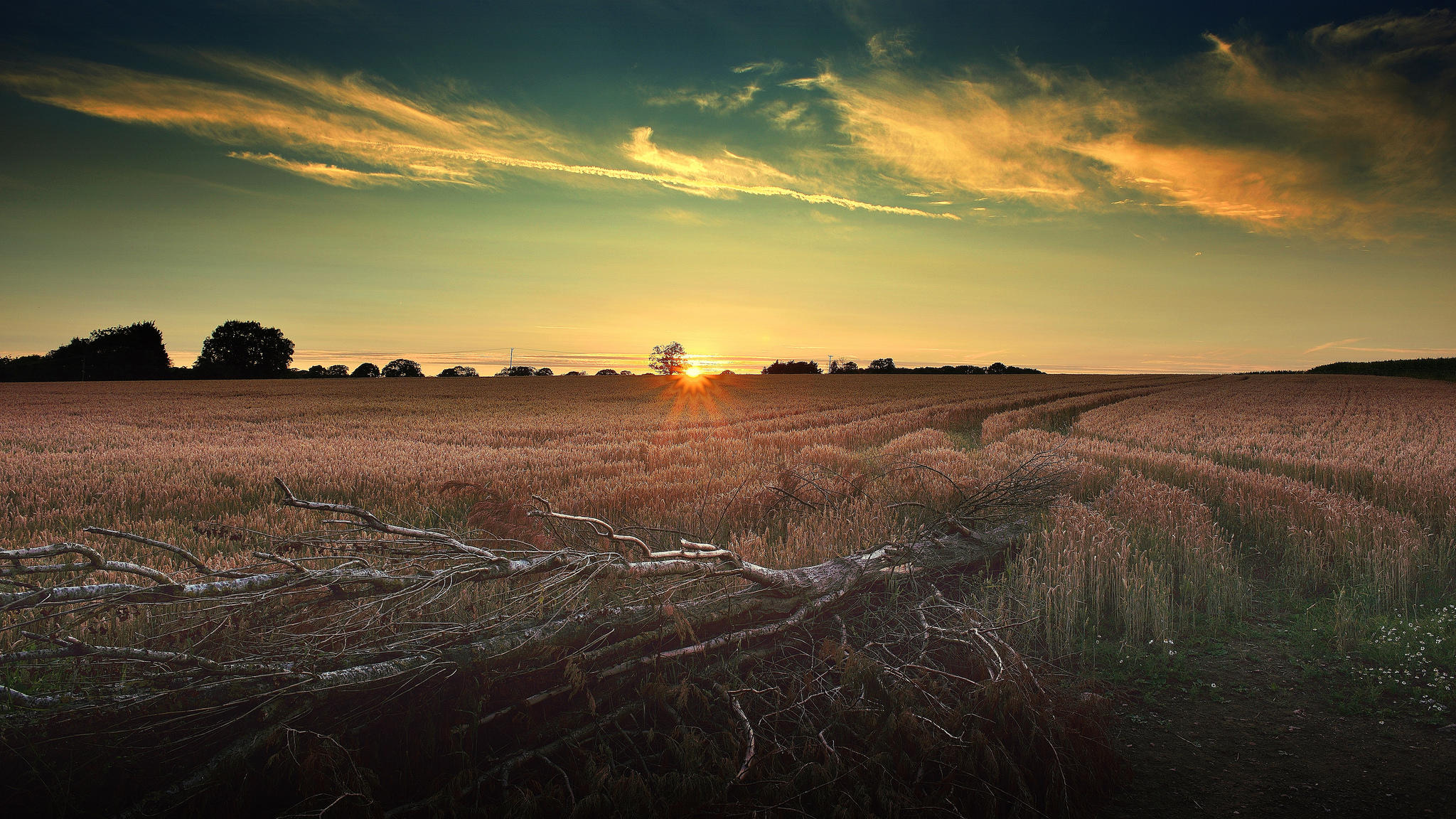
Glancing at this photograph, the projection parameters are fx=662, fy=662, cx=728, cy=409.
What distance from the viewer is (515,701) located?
3.12m

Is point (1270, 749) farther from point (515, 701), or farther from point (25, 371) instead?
point (25, 371)

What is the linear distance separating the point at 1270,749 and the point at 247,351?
4737 inches

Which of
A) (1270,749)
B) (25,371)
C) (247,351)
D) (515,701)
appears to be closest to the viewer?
(515,701)

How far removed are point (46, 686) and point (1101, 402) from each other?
37.4 metres

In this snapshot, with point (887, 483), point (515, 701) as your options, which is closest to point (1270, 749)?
point (515, 701)

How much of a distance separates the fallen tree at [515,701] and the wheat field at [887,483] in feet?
2.64

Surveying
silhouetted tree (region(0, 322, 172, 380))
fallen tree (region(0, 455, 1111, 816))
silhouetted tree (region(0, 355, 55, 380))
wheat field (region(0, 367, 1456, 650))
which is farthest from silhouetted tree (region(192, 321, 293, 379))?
fallen tree (region(0, 455, 1111, 816))

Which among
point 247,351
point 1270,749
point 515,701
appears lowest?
point 1270,749

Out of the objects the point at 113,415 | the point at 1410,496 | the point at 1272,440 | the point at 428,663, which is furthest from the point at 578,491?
the point at 113,415

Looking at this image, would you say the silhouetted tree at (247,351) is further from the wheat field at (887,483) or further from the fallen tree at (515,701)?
the fallen tree at (515,701)

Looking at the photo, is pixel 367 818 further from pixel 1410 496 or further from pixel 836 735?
pixel 1410 496

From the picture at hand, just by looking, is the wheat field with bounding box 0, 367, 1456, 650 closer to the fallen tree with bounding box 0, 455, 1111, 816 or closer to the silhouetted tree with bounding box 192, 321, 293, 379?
the fallen tree with bounding box 0, 455, 1111, 816

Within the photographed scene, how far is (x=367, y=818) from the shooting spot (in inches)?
96.3

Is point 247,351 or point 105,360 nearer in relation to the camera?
point 105,360
